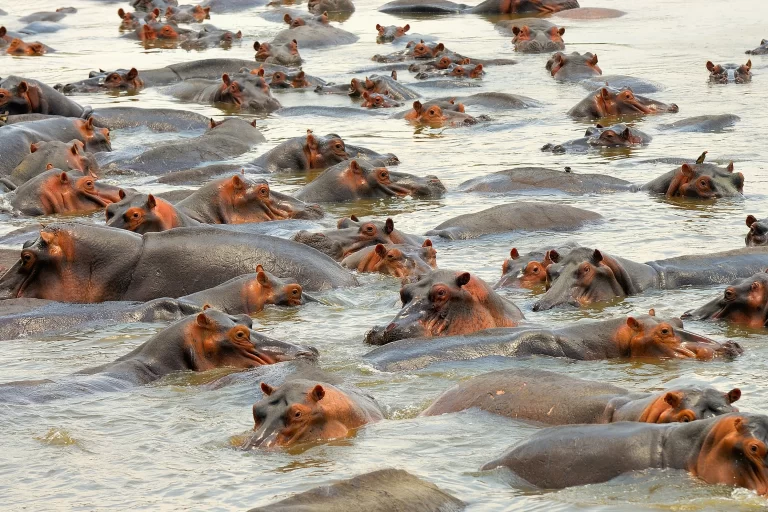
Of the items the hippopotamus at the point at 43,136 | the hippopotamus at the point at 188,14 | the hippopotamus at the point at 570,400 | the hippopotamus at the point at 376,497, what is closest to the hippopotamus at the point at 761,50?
the hippopotamus at the point at 43,136

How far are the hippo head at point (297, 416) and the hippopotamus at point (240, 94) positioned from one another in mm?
11469

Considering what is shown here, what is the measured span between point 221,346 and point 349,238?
287 cm

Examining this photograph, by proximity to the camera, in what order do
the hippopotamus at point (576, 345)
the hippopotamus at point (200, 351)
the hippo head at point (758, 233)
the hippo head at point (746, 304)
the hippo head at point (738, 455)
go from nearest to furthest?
the hippo head at point (738, 455)
the hippopotamus at point (200, 351)
the hippopotamus at point (576, 345)
the hippo head at point (746, 304)
the hippo head at point (758, 233)

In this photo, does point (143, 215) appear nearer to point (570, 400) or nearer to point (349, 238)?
point (349, 238)

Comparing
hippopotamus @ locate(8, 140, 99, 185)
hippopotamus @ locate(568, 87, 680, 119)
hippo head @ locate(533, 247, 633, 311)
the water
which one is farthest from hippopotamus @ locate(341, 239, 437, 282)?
hippopotamus @ locate(568, 87, 680, 119)

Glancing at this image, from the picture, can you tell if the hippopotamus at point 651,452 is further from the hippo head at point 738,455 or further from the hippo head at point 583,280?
the hippo head at point 583,280

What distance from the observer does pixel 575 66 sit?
62.2 feet

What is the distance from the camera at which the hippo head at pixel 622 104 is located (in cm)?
1616

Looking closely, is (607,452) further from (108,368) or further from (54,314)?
(54,314)

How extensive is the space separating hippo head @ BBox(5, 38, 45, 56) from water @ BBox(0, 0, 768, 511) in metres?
6.91

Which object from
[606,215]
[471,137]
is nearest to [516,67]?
[471,137]

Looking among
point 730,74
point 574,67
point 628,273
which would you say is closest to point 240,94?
point 574,67

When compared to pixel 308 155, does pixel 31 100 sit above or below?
above

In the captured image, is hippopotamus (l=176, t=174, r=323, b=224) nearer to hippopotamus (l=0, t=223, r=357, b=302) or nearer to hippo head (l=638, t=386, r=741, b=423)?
hippopotamus (l=0, t=223, r=357, b=302)
